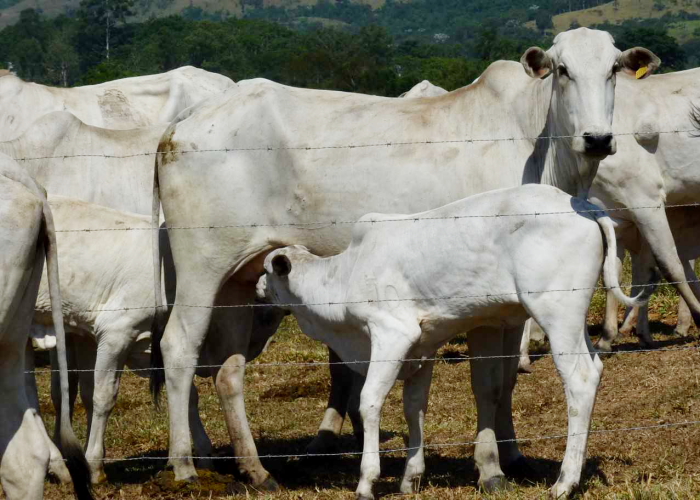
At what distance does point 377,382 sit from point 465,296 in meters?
0.65

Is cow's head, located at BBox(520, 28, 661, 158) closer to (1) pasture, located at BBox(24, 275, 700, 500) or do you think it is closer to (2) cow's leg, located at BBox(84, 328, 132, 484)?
(1) pasture, located at BBox(24, 275, 700, 500)

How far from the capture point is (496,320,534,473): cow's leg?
7.43 metres

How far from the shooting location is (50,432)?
948 centimetres

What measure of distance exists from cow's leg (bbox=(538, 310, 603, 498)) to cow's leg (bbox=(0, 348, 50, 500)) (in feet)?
8.24

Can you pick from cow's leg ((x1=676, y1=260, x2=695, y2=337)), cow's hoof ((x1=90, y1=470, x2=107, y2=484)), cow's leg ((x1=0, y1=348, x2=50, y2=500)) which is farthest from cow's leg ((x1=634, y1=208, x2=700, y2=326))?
cow's leg ((x1=0, y1=348, x2=50, y2=500))

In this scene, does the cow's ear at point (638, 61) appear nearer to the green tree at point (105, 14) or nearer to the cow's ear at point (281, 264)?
the cow's ear at point (281, 264)

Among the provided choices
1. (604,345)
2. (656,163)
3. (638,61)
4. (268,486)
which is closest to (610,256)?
(638,61)

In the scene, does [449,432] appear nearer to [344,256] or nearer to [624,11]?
[344,256]

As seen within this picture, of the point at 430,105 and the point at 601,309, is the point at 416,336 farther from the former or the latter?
the point at 601,309

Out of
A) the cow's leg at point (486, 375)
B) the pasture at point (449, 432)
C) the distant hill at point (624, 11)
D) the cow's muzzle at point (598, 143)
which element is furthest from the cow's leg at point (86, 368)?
the distant hill at point (624, 11)

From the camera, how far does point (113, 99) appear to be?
14.8 metres

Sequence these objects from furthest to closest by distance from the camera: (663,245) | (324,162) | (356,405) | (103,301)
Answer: (663,245)
(356,405)
(103,301)
(324,162)

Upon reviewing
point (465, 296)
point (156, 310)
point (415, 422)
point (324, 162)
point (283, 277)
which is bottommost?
→ point (415, 422)

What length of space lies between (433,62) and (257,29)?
43494 mm
